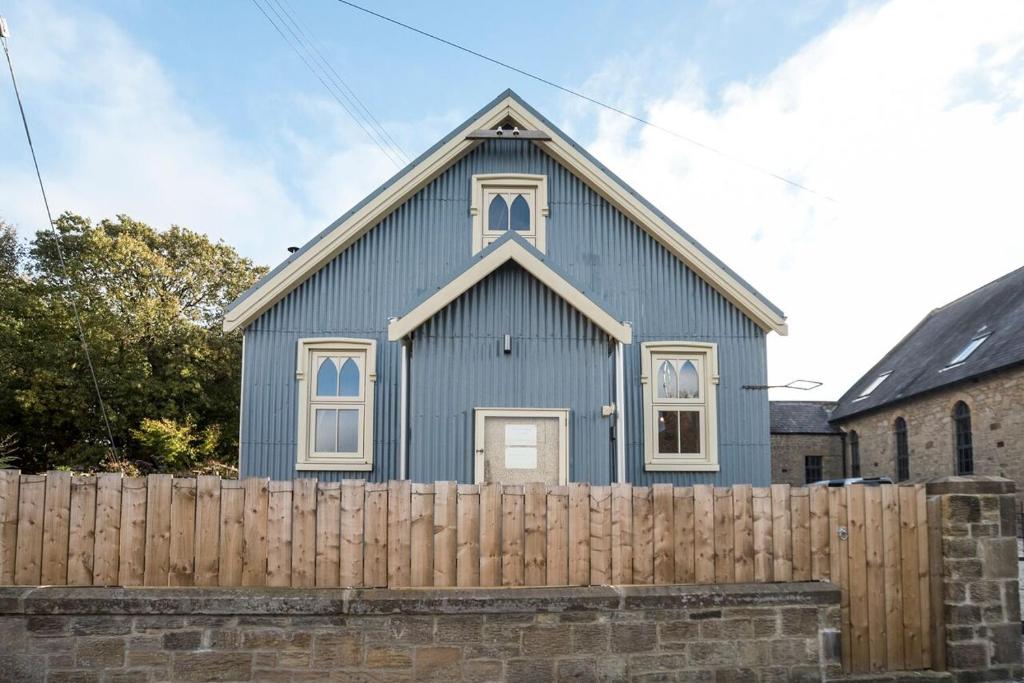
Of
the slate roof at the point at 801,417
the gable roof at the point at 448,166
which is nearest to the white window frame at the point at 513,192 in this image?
the gable roof at the point at 448,166

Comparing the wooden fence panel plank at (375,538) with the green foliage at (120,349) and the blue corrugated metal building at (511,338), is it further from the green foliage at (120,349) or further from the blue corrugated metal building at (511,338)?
the green foliage at (120,349)

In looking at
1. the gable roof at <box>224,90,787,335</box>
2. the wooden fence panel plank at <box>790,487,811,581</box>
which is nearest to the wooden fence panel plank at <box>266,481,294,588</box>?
the wooden fence panel plank at <box>790,487,811,581</box>

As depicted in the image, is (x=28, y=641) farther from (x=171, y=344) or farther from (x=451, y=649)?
(x=171, y=344)

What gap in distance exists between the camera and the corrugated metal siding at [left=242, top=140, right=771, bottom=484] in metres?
11.9

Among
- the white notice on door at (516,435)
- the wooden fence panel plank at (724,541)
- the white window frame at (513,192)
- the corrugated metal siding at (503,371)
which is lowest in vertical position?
the wooden fence panel plank at (724,541)

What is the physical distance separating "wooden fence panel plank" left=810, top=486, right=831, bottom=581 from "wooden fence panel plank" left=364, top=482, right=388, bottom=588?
3.70 meters

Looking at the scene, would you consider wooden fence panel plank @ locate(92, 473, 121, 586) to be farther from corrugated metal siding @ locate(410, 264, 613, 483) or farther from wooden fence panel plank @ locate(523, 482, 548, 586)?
corrugated metal siding @ locate(410, 264, 613, 483)

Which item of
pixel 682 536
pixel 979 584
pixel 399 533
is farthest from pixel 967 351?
pixel 399 533

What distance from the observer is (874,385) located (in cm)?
3338

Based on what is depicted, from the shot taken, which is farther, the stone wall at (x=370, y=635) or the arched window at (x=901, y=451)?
the arched window at (x=901, y=451)

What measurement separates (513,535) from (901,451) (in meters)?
27.1

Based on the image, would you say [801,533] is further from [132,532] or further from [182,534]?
[132,532]

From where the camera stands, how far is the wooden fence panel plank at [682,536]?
6895 millimetres

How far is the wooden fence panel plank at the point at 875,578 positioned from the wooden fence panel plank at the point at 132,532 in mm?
6131
